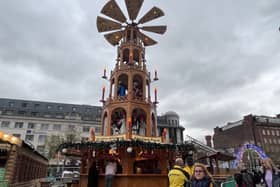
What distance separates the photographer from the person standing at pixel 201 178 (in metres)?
4.03

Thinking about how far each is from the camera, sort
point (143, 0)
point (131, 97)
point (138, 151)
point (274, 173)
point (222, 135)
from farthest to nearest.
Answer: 1. point (222, 135)
2. point (143, 0)
3. point (131, 97)
4. point (138, 151)
5. point (274, 173)

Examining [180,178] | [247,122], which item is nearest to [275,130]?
[247,122]

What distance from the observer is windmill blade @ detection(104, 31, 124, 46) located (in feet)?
59.8

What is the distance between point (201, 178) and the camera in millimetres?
4141

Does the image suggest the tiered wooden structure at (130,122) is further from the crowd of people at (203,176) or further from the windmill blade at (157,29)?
the crowd of people at (203,176)

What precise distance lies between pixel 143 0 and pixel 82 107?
135 ft

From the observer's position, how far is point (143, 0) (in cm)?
1689

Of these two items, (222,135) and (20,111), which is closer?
(20,111)

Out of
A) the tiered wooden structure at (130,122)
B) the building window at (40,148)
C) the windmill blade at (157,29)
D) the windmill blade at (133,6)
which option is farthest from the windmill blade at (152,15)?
the building window at (40,148)

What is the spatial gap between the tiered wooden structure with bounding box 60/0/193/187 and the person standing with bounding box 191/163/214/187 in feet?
21.8

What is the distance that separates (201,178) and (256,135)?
54485 mm

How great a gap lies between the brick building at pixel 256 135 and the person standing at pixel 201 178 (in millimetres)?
51737

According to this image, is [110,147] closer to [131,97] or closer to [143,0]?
[131,97]

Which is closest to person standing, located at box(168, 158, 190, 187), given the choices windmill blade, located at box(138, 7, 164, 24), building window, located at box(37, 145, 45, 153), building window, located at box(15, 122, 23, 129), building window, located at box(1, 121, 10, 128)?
windmill blade, located at box(138, 7, 164, 24)
